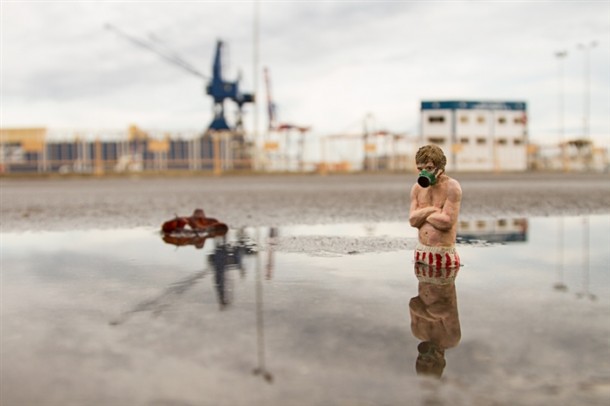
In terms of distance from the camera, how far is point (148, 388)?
5.83 feet

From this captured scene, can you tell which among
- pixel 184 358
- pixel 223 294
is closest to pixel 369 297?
pixel 223 294

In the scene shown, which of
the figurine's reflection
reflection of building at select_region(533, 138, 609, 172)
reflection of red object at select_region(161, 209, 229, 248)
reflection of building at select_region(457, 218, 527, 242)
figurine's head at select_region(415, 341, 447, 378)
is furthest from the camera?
reflection of building at select_region(533, 138, 609, 172)

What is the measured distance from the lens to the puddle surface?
1.76 m

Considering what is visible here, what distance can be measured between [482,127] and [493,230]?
205ft

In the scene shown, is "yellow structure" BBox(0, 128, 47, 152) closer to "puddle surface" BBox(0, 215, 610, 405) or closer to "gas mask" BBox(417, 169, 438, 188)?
"puddle surface" BBox(0, 215, 610, 405)

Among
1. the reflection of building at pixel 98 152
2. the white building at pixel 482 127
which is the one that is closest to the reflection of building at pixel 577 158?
the white building at pixel 482 127

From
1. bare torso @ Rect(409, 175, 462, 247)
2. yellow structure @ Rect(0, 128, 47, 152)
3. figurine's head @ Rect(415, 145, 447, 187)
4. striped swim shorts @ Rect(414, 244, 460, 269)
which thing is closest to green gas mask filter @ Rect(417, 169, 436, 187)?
figurine's head @ Rect(415, 145, 447, 187)

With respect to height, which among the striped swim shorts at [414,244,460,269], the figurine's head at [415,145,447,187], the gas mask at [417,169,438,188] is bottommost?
the striped swim shorts at [414,244,460,269]

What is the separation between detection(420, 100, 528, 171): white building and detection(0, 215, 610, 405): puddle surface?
6002 centimetres

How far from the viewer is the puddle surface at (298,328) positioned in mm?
1759

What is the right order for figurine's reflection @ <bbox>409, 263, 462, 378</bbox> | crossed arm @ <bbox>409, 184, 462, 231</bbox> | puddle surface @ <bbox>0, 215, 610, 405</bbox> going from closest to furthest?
puddle surface @ <bbox>0, 215, 610, 405</bbox>, figurine's reflection @ <bbox>409, 263, 462, 378</bbox>, crossed arm @ <bbox>409, 184, 462, 231</bbox>

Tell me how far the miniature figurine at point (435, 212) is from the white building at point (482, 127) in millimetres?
59684

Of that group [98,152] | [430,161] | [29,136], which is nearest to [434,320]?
[430,161]

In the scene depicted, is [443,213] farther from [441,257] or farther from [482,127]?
[482,127]
